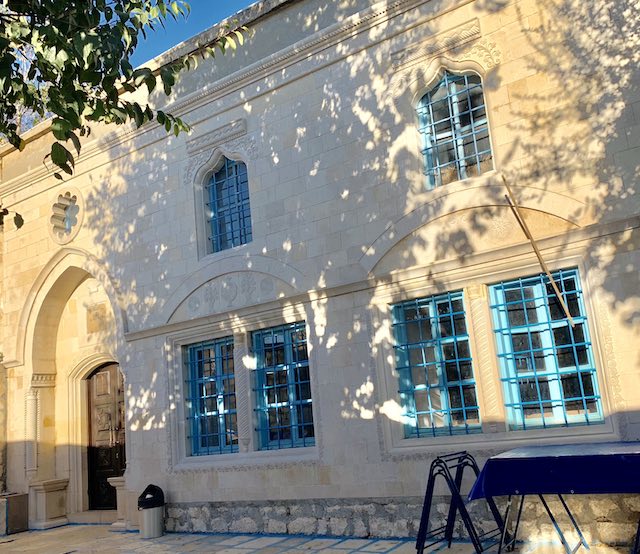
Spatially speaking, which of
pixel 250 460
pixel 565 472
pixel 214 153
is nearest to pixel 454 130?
pixel 214 153

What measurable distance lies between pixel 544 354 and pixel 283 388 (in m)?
3.18

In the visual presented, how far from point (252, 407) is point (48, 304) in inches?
189

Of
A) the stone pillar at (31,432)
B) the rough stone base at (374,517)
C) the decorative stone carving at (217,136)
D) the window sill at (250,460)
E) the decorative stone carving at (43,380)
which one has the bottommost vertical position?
the rough stone base at (374,517)

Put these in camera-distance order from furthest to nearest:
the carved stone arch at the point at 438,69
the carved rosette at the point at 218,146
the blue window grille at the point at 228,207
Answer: the blue window grille at the point at 228,207 < the carved rosette at the point at 218,146 < the carved stone arch at the point at 438,69

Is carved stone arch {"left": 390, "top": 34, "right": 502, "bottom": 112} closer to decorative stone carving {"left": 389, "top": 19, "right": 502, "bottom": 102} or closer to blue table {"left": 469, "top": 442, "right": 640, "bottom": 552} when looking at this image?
decorative stone carving {"left": 389, "top": 19, "right": 502, "bottom": 102}

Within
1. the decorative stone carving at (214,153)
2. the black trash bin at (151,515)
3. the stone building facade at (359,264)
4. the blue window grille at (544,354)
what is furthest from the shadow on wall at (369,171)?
the black trash bin at (151,515)

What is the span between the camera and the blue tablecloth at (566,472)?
4.60m

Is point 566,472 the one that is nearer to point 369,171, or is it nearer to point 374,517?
point 374,517

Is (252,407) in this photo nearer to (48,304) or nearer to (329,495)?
(329,495)

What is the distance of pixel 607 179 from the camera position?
6.12m

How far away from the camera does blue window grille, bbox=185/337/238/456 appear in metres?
8.66

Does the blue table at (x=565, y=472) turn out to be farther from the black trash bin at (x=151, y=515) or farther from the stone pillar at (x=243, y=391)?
the black trash bin at (x=151, y=515)

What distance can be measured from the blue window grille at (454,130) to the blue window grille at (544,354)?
1.38m

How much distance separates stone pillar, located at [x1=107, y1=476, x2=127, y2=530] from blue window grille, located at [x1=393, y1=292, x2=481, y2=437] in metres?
4.58
